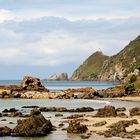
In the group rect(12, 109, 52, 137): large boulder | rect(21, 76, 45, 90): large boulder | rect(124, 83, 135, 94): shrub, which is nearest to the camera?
rect(12, 109, 52, 137): large boulder

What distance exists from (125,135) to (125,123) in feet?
17.3

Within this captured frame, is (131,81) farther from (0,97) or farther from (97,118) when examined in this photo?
(97,118)

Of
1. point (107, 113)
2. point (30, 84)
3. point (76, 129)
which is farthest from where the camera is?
point (30, 84)

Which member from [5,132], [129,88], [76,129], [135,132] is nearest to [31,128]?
[5,132]

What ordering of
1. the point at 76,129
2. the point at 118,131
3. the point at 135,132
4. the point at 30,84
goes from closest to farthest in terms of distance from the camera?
the point at 135,132 → the point at 118,131 → the point at 76,129 → the point at 30,84

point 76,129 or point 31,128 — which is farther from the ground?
point 31,128

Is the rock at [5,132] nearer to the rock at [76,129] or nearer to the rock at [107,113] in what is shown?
the rock at [76,129]

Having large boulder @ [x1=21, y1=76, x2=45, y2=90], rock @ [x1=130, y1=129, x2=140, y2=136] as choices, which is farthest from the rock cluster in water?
large boulder @ [x1=21, y1=76, x2=45, y2=90]

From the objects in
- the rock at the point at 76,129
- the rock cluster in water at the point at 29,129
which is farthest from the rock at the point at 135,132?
the rock cluster in water at the point at 29,129

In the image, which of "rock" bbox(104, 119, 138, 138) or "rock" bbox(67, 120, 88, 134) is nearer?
"rock" bbox(104, 119, 138, 138)

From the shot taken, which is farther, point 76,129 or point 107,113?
point 107,113

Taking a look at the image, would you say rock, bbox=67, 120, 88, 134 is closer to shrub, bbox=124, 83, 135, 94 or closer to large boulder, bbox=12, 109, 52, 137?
large boulder, bbox=12, 109, 52, 137

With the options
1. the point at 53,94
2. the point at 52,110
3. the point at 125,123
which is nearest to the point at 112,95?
the point at 53,94

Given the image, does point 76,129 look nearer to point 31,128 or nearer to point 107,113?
point 31,128
